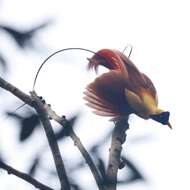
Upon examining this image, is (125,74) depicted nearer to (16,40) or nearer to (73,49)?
(73,49)

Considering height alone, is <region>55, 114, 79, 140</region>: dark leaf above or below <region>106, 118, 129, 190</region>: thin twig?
above

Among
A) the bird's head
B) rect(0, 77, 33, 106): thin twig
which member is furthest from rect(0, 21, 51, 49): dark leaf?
the bird's head

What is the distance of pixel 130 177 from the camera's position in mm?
946

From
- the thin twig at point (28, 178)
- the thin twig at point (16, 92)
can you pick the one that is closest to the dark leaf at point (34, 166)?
the thin twig at point (28, 178)

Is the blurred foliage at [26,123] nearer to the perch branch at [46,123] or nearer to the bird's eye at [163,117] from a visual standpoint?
the perch branch at [46,123]

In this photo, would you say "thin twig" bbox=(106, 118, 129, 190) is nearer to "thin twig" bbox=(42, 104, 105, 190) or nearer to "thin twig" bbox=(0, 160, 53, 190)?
"thin twig" bbox=(42, 104, 105, 190)

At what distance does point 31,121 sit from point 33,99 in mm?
95

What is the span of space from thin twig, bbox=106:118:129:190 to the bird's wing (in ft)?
0.17

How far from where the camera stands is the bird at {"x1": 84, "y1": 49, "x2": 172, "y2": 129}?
117 centimetres

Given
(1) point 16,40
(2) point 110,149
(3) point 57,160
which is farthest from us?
(2) point 110,149

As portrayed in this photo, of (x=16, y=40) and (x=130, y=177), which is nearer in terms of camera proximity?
(x=16, y=40)

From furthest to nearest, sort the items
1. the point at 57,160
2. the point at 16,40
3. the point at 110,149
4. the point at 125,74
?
the point at 125,74 → the point at 110,149 → the point at 57,160 → the point at 16,40

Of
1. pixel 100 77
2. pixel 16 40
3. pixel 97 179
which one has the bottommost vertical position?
pixel 97 179

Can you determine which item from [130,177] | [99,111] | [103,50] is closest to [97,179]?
[130,177]
